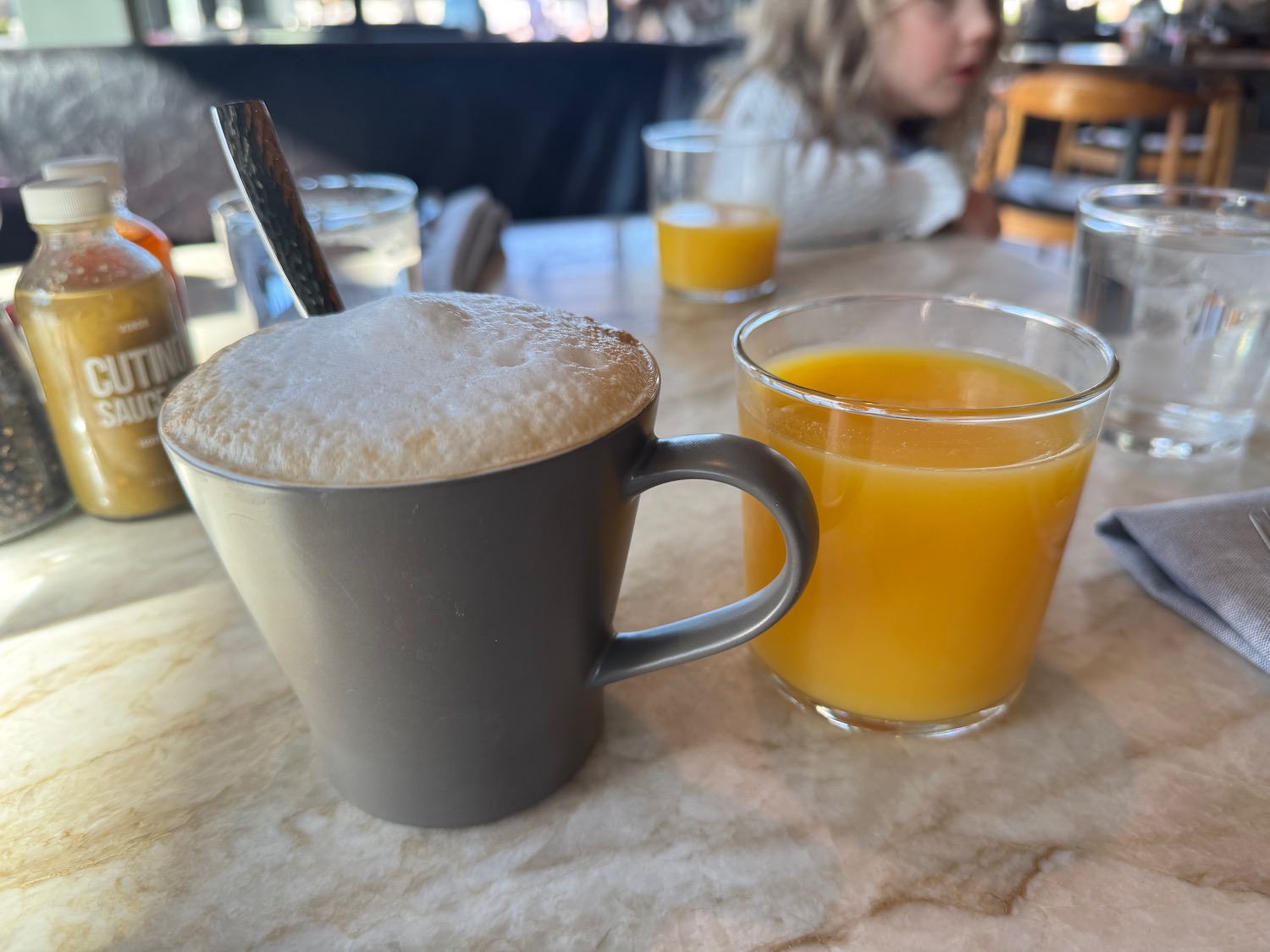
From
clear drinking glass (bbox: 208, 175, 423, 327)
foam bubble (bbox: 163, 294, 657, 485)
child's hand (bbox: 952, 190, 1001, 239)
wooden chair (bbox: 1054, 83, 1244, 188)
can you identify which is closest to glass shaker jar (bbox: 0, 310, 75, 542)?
clear drinking glass (bbox: 208, 175, 423, 327)

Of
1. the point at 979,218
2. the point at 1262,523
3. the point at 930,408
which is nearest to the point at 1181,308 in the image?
the point at 1262,523

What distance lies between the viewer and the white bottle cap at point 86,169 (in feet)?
1.92

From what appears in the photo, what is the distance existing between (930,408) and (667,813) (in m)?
0.21

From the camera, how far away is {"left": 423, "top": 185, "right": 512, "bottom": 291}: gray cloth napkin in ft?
3.15

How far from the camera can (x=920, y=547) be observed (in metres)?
0.37

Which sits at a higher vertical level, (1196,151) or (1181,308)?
(1181,308)

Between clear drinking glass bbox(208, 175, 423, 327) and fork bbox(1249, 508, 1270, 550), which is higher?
clear drinking glass bbox(208, 175, 423, 327)

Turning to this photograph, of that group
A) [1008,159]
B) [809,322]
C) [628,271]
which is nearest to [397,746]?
[809,322]

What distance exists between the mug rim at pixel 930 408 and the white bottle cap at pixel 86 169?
45 centimetres

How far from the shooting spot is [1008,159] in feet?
12.6

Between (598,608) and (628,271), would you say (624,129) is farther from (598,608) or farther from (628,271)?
(598,608)

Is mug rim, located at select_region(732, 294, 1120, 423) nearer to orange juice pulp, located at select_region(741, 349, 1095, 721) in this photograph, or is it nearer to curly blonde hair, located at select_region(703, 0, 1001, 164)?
orange juice pulp, located at select_region(741, 349, 1095, 721)

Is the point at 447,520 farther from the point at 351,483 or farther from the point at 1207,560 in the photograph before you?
the point at 1207,560

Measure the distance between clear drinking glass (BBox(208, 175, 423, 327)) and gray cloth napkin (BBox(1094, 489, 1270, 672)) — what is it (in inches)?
23.8
